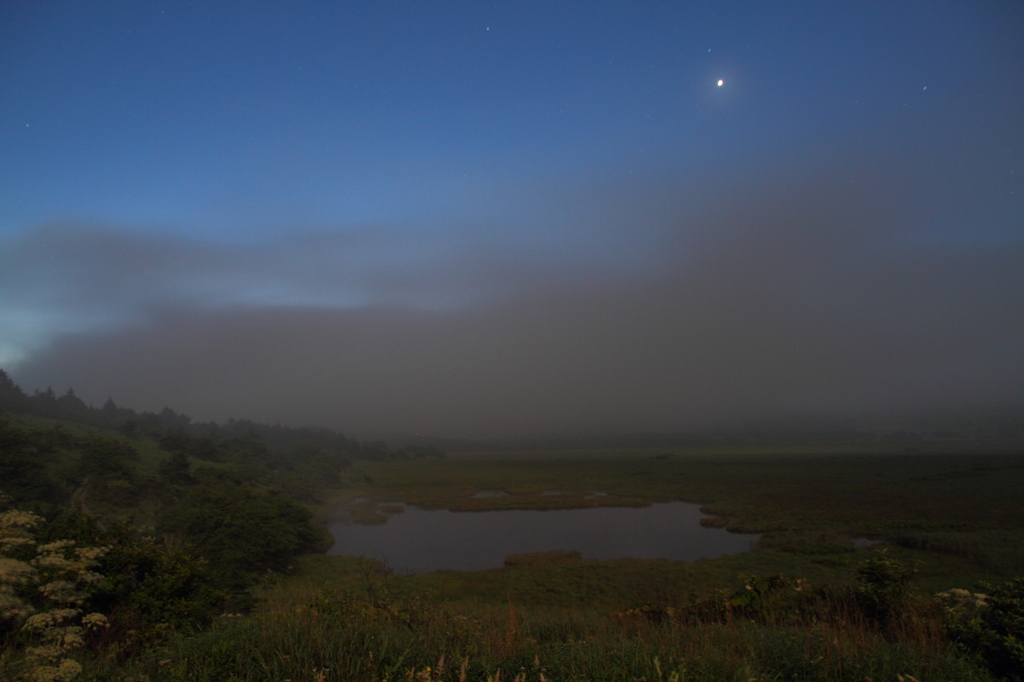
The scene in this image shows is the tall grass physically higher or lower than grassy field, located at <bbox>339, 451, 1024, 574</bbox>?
higher

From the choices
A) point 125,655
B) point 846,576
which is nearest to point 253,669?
point 125,655

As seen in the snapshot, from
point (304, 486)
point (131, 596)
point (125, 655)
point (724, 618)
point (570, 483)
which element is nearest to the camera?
point (125, 655)

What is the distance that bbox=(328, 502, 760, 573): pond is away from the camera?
3114 cm

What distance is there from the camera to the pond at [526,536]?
102ft

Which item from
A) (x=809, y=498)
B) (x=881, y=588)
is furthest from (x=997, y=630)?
(x=809, y=498)

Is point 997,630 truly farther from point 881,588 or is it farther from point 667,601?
point 667,601

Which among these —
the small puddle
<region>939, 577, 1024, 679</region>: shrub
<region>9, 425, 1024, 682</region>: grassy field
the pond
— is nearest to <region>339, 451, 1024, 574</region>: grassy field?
<region>9, 425, 1024, 682</region>: grassy field

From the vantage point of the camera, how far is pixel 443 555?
32812 millimetres

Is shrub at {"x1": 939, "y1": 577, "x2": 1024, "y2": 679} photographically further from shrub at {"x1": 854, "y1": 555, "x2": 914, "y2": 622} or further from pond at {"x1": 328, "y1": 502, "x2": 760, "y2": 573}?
pond at {"x1": 328, "y1": 502, "x2": 760, "y2": 573}

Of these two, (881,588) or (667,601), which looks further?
(667,601)

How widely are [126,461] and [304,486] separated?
73.1ft

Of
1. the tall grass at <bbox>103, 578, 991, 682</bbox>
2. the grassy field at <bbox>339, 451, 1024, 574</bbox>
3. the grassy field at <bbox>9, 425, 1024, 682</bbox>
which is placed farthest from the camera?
the grassy field at <bbox>339, 451, 1024, 574</bbox>

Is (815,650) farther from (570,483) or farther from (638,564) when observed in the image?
(570,483)

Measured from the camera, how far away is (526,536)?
38.4m
